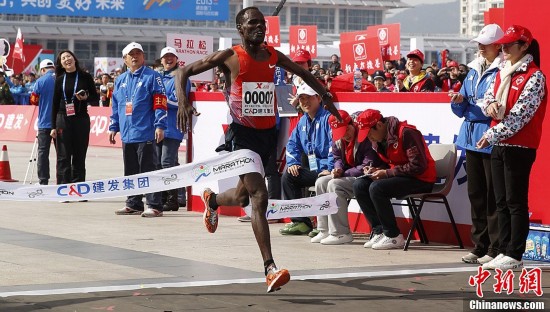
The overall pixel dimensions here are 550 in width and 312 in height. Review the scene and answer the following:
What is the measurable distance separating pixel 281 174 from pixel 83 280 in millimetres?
4876

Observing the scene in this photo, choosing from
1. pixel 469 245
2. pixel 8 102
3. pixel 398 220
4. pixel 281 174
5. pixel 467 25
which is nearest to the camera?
pixel 469 245

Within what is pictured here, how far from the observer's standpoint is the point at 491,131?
9.90 meters

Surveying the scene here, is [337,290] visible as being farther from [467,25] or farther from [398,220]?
[467,25]

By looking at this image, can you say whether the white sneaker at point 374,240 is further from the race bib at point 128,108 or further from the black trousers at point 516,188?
the race bib at point 128,108

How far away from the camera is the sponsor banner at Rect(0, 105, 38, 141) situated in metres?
33.0

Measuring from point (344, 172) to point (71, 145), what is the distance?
5437mm

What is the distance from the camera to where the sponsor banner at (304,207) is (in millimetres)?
11492

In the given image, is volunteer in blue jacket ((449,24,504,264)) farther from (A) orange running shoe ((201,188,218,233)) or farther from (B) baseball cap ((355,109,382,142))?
(A) orange running shoe ((201,188,218,233))

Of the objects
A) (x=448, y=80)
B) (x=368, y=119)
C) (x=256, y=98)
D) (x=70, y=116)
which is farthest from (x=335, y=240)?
(x=448, y=80)

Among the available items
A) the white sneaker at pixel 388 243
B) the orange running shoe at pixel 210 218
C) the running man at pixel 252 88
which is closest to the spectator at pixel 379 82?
the white sneaker at pixel 388 243

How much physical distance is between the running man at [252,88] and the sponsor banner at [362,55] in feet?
49.3

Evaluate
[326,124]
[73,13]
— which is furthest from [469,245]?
[73,13]

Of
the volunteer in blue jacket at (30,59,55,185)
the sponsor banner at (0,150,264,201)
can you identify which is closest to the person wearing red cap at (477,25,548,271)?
the sponsor banner at (0,150,264,201)

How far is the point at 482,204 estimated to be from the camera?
10836 millimetres
